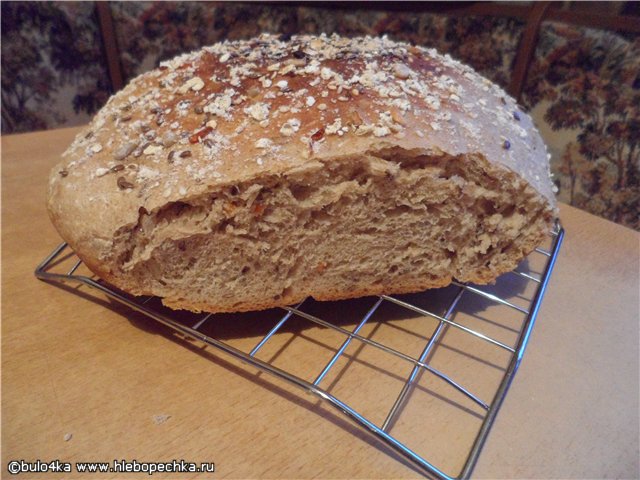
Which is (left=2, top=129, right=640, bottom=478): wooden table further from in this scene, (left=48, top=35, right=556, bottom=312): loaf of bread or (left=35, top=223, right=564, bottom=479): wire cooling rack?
(left=48, top=35, right=556, bottom=312): loaf of bread

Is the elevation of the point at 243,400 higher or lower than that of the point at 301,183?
lower

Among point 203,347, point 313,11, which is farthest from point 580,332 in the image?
point 313,11

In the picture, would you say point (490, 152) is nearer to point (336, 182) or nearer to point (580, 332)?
point (336, 182)

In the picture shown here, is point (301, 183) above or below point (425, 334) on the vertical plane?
above

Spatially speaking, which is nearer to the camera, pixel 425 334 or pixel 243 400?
pixel 243 400

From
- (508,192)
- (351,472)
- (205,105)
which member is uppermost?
(205,105)
